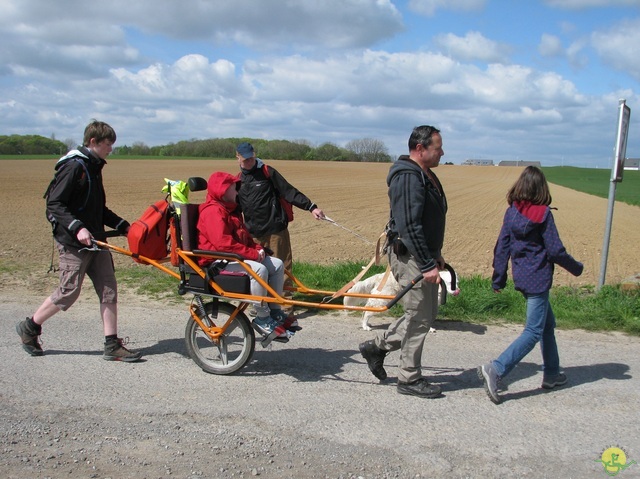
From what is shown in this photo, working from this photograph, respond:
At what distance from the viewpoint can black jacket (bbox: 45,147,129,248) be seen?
5078 mm

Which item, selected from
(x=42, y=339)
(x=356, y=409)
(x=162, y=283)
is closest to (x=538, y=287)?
(x=356, y=409)

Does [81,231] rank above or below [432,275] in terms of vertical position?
above

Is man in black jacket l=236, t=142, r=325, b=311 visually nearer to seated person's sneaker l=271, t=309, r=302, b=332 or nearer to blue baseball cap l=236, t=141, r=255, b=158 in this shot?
blue baseball cap l=236, t=141, r=255, b=158

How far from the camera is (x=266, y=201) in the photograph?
6945 mm

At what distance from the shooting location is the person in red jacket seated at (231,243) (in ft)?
16.6

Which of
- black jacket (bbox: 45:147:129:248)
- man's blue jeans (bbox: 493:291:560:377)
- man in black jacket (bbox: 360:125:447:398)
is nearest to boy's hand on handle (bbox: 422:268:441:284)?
man in black jacket (bbox: 360:125:447:398)

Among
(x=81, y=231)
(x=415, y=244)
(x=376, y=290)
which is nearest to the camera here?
(x=415, y=244)

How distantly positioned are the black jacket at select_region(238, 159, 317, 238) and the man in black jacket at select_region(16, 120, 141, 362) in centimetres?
183

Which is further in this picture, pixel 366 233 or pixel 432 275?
pixel 366 233

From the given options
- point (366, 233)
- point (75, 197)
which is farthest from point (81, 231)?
point (366, 233)

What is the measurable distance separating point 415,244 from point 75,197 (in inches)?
119

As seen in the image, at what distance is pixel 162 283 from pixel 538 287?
531 cm

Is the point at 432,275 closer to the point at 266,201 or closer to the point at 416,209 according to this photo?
the point at 416,209

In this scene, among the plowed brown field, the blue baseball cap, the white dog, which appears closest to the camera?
the white dog
